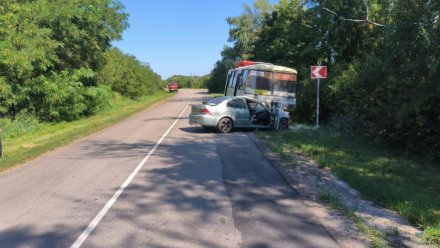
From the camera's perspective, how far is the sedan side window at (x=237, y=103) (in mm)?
17859

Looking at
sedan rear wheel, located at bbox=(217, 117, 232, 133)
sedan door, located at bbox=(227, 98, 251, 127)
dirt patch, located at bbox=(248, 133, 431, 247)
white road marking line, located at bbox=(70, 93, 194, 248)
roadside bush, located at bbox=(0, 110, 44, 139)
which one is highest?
sedan door, located at bbox=(227, 98, 251, 127)

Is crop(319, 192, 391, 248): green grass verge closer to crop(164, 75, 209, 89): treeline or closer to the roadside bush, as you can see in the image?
the roadside bush

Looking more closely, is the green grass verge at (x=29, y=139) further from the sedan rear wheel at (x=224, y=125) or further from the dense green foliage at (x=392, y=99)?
the dense green foliage at (x=392, y=99)

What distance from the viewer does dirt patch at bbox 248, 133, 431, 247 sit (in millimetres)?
5598

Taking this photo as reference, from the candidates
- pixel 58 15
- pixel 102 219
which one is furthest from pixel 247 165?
pixel 58 15

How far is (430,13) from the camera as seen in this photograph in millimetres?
11680

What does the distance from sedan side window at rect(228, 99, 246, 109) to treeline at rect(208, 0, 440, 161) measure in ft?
12.0

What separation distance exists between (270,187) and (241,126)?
31.8 ft

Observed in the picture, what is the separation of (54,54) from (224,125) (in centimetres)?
1093

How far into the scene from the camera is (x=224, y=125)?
695 inches

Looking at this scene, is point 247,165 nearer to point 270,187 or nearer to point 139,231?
point 270,187

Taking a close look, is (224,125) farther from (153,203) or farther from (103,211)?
(103,211)

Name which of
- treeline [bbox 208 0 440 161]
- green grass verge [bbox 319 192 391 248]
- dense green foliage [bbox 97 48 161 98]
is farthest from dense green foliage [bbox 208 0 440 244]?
dense green foliage [bbox 97 48 161 98]

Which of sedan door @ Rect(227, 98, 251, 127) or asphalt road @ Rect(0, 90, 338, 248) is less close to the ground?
sedan door @ Rect(227, 98, 251, 127)
